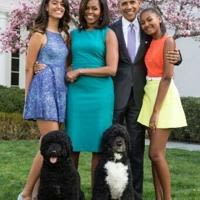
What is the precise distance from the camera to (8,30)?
14359mm

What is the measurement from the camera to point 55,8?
5.78 meters

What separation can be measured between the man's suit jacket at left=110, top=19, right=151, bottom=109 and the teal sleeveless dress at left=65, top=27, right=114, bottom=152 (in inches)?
6.1

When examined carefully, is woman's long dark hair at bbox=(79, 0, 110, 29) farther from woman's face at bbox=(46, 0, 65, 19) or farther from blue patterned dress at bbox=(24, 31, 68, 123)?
blue patterned dress at bbox=(24, 31, 68, 123)

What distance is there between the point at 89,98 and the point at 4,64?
12.4 m

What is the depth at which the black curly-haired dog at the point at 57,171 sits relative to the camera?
5.35 m

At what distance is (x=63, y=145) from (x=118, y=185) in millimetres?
708

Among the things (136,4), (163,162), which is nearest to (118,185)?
(163,162)

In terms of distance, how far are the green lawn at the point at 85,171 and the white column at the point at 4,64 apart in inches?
206

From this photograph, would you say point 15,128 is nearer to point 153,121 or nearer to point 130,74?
point 130,74

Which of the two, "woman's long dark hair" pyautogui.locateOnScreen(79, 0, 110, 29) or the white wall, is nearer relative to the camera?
"woman's long dark hair" pyautogui.locateOnScreen(79, 0, 110, 29)

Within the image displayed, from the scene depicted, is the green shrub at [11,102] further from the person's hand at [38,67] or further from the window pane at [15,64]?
the person's hand at [38,67]

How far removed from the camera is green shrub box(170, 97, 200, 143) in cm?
1478

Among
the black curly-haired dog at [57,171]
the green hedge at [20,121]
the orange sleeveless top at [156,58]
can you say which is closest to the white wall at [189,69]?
the green hedge at [20,121]

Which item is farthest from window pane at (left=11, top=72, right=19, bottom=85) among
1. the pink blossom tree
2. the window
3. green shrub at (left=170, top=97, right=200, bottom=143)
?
green shrub at (left=170, top=97, right=200, bottom=143)
